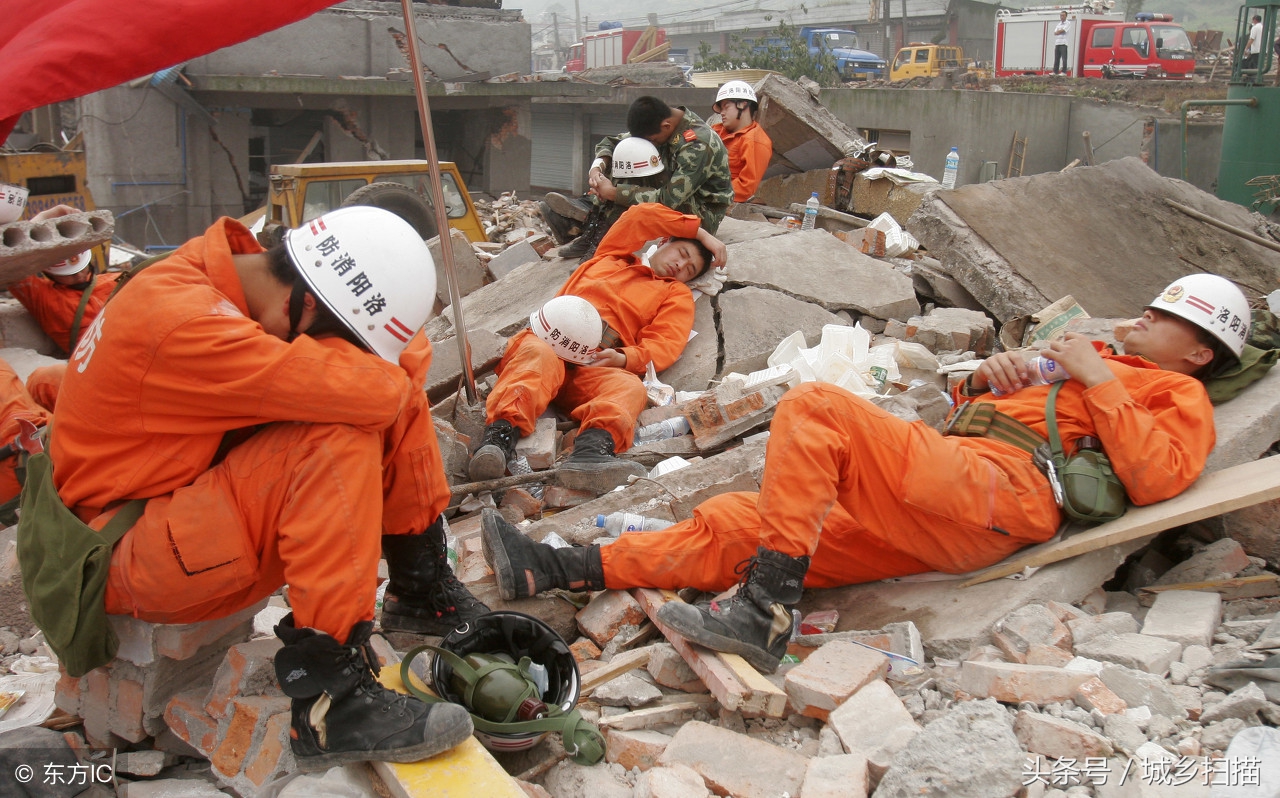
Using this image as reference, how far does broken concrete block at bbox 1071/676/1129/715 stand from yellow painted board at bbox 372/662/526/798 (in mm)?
1511

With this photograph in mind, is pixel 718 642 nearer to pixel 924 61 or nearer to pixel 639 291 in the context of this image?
pixel 639 291

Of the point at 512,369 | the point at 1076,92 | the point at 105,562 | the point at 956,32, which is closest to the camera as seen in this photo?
the point at 105,562

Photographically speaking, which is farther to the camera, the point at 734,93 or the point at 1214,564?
Answer: the point at 734,93

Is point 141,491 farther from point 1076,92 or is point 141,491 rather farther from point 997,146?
point 1076,92

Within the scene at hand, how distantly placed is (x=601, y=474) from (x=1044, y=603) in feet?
6.87

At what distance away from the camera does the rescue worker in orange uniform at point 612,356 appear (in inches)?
183

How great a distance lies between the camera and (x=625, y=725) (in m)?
2.76

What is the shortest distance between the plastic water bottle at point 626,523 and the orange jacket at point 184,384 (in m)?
1.62

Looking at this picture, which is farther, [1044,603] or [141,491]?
[1044,603]

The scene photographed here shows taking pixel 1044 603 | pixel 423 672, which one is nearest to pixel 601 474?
pixel 423 672

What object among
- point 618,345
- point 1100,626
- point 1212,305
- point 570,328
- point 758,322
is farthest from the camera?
point 758,322

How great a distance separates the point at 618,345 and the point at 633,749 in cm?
338

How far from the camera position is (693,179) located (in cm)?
675

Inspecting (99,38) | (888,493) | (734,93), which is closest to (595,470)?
(888,493)
